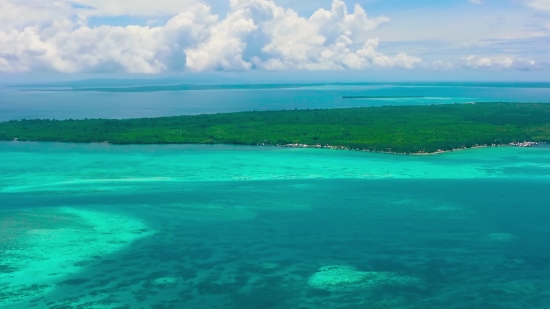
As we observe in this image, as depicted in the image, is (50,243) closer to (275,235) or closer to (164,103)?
(275,235)

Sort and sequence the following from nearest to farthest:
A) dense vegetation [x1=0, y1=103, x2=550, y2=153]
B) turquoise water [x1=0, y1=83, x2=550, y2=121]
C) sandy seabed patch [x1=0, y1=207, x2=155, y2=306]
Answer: sandy seabed patch [x1=0, y1=207, x2=155, y2=306]
dense vegetation [x1=0, y1=103, x2=550, y2=153]
turquoise water [x1=0, y1=83, x2=550, y2=121]

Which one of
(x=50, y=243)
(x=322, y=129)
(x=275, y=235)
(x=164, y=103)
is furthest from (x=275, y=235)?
(x=164, y=103)

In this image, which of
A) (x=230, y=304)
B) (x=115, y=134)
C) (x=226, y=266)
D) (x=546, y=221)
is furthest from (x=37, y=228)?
(x=115, y=134)

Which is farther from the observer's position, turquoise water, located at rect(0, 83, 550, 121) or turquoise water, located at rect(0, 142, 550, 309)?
turquoise water, located at rect(0, 83, 550, 121)

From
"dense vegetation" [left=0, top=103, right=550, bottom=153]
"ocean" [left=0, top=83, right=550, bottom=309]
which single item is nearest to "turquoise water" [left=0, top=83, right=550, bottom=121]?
"dense vegetation" [left=0, top=103, right=550, bottom=153]

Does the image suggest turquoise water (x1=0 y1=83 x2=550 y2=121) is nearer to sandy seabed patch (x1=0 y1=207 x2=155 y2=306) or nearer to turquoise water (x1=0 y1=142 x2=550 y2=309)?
turquoise water (x1=0 y1=142 x2=550 y2=309)

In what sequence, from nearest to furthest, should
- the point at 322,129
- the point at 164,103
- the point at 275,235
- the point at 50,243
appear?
the point at 50,243 → the point at 275,235 → the point at 322,129 → the point at 164,103
